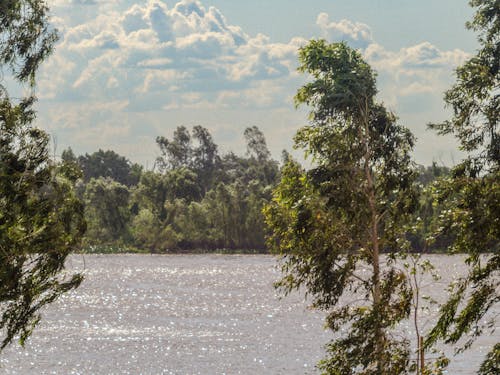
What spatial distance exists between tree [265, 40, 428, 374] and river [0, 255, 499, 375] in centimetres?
211

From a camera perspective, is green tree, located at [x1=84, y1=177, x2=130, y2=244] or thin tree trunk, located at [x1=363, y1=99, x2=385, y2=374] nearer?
thin tree trunk, located at [x1=363, y1=99, x2=385, y2=374]

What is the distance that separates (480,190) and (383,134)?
6551 millimetres

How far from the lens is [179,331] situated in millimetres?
71750

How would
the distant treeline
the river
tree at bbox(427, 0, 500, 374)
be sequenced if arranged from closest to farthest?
tree at bbox(427, 0, 500, 374), the river, the distant treeline

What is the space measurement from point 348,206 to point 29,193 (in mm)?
8939

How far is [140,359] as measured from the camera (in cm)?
5838

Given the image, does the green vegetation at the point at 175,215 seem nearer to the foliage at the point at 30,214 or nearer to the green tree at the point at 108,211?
the green tree at the point at 108,211

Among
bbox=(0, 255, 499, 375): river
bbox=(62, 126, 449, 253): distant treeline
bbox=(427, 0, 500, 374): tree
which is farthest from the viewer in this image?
bbox=(62, 126, 449, 253): distant treeline

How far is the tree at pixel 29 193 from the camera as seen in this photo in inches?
A: 924

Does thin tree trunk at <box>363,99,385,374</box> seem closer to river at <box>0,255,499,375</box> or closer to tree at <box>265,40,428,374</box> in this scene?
tree at <box>265,40,428,374</box>

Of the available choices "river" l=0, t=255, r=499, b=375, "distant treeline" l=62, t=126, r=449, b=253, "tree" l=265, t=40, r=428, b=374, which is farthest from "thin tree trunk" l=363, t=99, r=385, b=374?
"distant treeline" l=62, t=126, r=449, b=253

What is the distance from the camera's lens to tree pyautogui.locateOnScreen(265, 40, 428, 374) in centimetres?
2475

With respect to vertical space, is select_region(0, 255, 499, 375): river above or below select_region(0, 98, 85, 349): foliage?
below

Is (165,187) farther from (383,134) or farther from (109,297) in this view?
(383,134)
